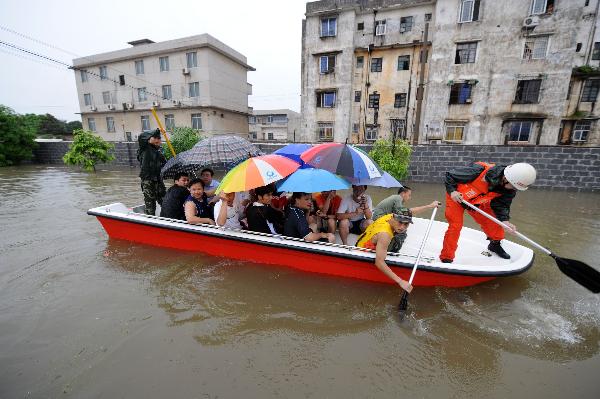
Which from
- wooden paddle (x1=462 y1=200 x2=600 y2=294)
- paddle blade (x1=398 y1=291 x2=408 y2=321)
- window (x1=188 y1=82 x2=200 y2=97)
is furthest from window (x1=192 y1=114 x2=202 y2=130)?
wooden paddle (x1=462 y1=200 x2=600 y2=294)

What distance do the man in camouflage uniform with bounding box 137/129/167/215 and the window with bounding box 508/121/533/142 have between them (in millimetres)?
20528

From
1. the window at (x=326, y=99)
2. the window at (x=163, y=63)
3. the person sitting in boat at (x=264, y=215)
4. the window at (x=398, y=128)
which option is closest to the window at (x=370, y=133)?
the window at (x=398, y=128)

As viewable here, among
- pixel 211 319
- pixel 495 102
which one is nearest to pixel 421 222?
pixel 211 319


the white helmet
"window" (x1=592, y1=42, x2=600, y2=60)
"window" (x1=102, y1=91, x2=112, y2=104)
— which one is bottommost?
the white helmet

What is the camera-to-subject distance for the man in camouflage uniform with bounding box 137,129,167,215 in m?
4.99

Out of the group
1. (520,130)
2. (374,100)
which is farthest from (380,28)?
(520,130)

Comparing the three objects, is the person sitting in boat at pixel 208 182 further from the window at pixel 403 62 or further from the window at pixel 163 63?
the window at pixel 163 63

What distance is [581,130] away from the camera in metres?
18.1

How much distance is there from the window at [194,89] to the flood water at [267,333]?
70.5 feet

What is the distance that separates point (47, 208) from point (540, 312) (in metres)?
11.4

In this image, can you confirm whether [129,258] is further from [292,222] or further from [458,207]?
[458,207]

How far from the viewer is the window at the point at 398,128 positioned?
19906 millimetres

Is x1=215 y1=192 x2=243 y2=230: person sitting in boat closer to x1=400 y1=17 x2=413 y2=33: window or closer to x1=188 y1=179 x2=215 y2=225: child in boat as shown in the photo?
x1=188 y1=179 x2=215 y2=225: child in boat

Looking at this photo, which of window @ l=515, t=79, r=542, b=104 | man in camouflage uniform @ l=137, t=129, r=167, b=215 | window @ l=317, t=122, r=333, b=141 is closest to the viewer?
man in camouflage uniform @ l=137, t=129, r=167, b=215
